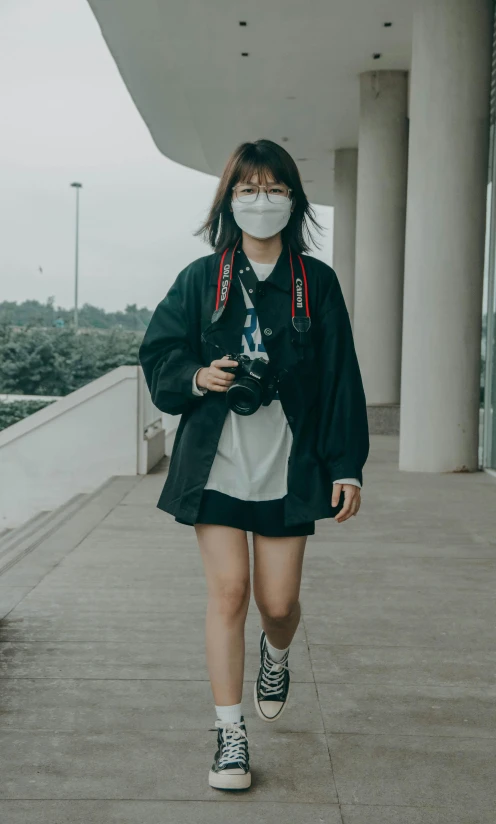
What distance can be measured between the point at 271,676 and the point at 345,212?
68.5 ft

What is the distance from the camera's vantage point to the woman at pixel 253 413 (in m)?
3.03

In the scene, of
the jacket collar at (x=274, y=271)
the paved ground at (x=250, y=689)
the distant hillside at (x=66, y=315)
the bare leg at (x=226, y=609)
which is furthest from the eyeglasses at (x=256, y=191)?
the distant hillside at (x=66, y=315)

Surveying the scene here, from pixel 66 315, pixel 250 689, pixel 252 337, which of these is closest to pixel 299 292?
pixel 252 337

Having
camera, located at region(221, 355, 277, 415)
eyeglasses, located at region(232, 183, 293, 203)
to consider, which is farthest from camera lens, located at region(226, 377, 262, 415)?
eyeglasses, located at region(232, 183, 293, 203)

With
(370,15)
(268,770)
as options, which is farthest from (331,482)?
(370,15)

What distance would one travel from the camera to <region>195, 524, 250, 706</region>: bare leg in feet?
9.88

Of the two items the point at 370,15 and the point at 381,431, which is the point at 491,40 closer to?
the point at 370,15

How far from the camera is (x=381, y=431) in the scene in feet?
53.7

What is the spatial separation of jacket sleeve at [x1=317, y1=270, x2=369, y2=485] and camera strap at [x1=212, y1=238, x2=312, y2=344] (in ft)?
0.29

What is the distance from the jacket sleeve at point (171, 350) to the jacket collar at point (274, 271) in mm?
109

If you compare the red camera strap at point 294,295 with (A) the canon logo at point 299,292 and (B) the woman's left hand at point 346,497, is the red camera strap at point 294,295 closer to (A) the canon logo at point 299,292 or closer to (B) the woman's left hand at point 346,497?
(A) the canon logo at point 299,292

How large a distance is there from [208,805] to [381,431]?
45.1 ft

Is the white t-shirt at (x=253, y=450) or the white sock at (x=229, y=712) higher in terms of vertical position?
the white t-shirt at (x=253, y=450)

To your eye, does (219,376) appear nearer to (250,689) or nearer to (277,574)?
(277,574)
